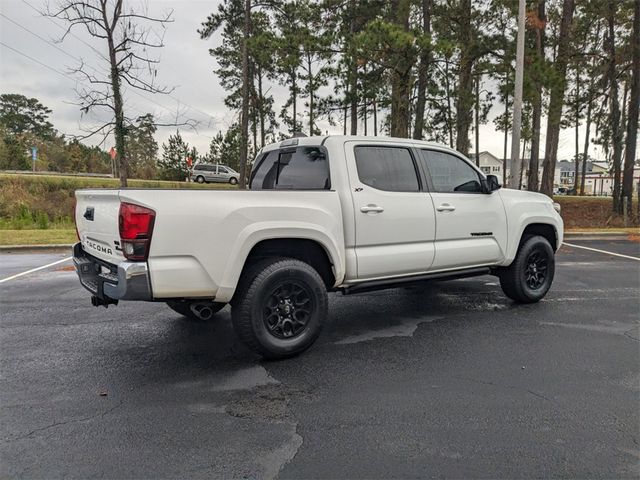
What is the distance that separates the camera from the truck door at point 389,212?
4.33 m

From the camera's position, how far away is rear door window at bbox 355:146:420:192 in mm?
4480

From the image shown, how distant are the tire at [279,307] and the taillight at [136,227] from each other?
88 centimetres

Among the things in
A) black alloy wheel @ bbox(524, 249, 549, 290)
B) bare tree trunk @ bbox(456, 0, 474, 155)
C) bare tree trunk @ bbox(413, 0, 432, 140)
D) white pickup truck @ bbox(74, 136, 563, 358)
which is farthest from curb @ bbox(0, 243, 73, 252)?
bare tree trunk @ bbox(456, 0, 474, 155)

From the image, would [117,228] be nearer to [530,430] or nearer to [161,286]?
[161,286]

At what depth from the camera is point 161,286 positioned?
335cm

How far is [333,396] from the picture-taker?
3303 millimetres

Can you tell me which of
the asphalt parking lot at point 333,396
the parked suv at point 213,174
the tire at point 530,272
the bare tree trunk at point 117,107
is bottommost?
the asphalt parking lot at point 333,396

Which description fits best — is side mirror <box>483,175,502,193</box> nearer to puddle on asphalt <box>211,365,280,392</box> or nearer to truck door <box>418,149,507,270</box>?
truck door <box>418,149,507,270</box>

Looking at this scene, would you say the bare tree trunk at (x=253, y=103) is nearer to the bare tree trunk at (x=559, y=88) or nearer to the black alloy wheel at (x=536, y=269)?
the bare tree trunk at (x=559, y=88)

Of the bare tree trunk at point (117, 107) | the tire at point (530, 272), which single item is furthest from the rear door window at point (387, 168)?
the bare tree trunk at point (117, 107)

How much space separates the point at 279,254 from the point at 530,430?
2.34 metres

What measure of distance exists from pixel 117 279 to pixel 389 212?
98.6 inches

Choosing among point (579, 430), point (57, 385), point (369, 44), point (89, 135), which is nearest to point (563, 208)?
point (369, 44)

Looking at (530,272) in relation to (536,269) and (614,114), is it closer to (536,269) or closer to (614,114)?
(536,269)
